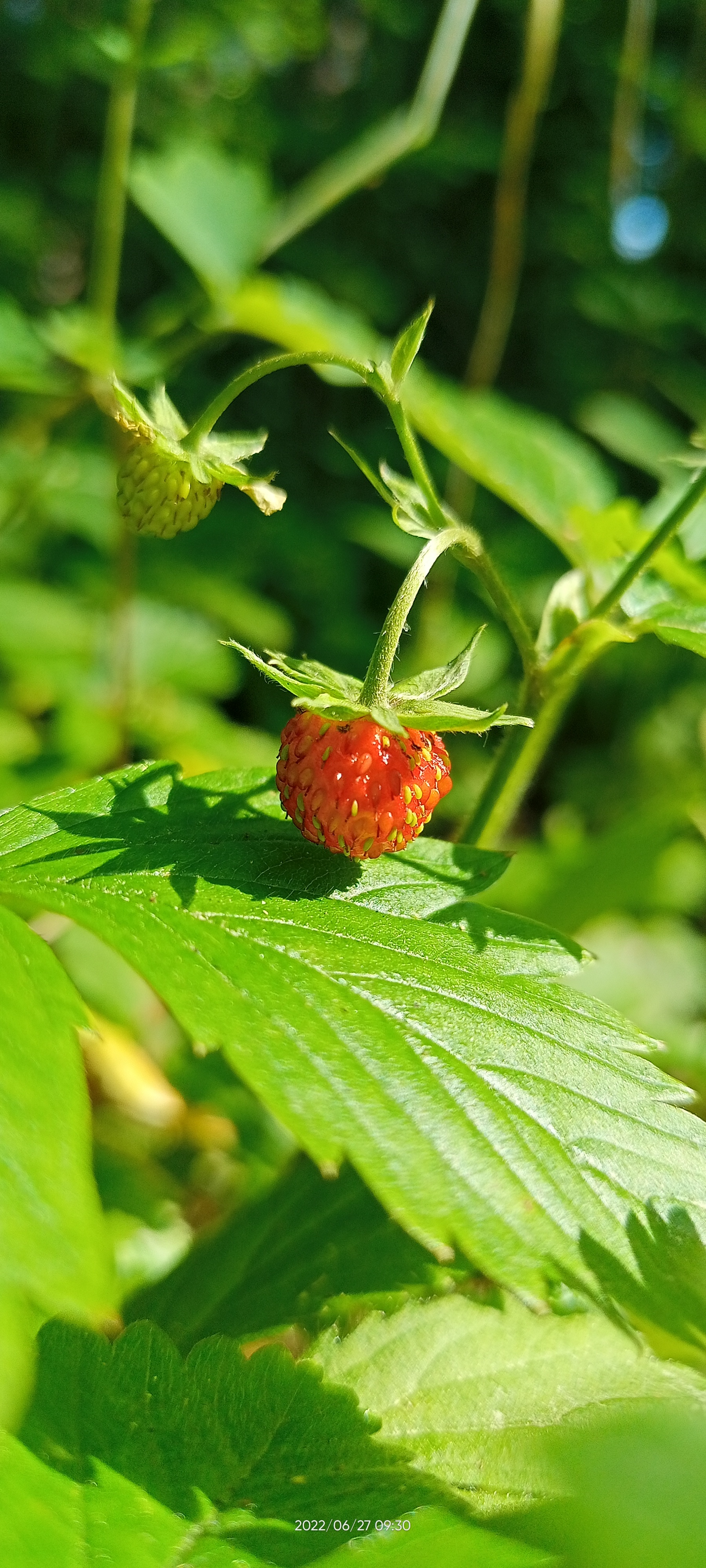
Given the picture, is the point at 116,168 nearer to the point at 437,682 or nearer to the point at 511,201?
the point at 511,201

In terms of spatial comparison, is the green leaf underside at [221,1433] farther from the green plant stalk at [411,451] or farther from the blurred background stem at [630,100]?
the blurred background stem at [630,100]

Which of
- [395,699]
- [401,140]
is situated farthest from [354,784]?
[401,140]

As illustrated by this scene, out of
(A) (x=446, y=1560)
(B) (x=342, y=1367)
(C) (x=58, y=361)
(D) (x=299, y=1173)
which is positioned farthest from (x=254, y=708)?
(A) (x=446, y=1560)

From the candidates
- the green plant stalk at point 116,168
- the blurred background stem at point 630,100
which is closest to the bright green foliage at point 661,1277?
the green plant stalk at point 116,168

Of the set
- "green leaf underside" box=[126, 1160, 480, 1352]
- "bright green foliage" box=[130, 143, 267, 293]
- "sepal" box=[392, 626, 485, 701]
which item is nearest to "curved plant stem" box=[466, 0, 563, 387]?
"bright green foliage" box=[130, 143, 267, 293]

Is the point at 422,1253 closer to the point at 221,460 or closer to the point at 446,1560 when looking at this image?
the point at 446,1560

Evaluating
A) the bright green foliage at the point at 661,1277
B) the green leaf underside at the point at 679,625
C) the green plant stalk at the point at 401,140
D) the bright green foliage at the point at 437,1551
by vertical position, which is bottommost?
the bright green foliage at the point at 437,1551

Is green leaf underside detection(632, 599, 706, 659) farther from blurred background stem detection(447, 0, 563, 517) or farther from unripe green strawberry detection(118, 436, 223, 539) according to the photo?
blurred background stem detection(447, 0, 563, 517)
